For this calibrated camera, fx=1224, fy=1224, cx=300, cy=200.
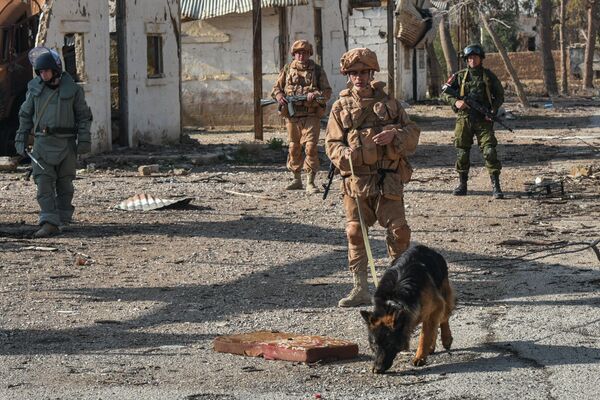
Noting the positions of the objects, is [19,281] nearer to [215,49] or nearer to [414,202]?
[414,202]

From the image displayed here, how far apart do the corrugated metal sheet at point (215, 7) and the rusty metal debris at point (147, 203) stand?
14870 millimetres

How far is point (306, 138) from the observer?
15.7 m

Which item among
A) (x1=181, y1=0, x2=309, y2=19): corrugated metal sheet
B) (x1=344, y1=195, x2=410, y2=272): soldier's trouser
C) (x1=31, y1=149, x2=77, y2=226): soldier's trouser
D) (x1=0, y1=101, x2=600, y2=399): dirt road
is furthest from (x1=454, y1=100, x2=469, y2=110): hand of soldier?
(x1=181, y1=0, x2=309, y2=19): corrugated metal sheet

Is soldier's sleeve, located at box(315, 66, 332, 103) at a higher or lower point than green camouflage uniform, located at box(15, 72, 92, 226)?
higher

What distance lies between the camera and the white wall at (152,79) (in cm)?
2339

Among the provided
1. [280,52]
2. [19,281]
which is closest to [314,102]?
[19,281]

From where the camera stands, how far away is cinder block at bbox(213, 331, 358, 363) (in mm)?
7121

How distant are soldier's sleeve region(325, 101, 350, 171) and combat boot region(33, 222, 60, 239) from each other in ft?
16.3

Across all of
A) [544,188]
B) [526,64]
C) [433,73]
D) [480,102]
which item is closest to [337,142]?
[480,102]

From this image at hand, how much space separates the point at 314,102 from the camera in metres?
15.5

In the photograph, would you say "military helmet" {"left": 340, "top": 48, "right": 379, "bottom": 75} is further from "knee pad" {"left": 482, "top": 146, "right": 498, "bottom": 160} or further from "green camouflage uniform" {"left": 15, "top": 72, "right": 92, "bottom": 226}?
"knee pad" {"left": 482, "top": 146, "right": 498, "bottom": 160}

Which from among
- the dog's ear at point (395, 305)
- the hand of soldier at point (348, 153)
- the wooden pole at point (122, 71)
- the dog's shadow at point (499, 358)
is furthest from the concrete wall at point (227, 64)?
the dog's ear at point (395, 305)

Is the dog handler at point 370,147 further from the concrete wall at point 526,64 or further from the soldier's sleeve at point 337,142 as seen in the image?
the concrete wall at point 526,64

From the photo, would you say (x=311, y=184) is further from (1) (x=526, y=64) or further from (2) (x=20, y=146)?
(1) (x=526, y=64)
